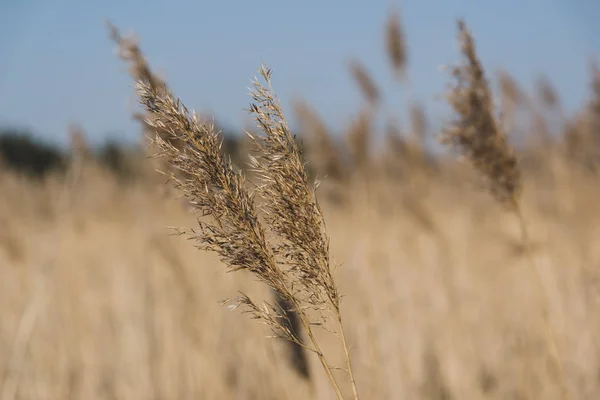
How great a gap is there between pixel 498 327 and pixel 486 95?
7.92 ft

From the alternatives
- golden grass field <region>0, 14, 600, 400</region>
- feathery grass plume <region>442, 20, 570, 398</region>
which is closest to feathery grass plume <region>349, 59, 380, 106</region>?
golden grass field <region>0, 14, 600, 400</region>

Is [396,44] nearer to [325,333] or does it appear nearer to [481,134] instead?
[325,333]

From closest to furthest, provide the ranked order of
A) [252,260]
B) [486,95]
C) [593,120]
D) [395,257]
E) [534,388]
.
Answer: [252,260]
[486,95]
[534,388]
[593,120]
[395,257]

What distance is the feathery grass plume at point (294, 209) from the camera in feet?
3.16

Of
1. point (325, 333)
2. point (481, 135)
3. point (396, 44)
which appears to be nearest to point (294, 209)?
point (481, 135)

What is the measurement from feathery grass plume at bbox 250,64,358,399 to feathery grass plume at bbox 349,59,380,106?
4096 millimetres

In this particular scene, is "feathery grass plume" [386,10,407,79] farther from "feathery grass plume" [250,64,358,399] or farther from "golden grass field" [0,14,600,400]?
"feathery grass plume" [250,64,358,399]

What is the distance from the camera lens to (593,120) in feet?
10.6

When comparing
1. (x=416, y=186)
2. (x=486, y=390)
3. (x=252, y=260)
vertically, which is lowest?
(x=252, y=260)

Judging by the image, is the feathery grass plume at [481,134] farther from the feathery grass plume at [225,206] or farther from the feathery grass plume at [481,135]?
the feathery grass plume at [225,206]

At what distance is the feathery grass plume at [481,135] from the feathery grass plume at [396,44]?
2657mm

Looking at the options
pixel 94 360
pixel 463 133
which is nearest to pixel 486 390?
pixel 463 133

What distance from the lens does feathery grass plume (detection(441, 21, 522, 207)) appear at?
1631 mm

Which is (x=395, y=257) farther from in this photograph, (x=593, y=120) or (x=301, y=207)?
(x=301, y=207)
